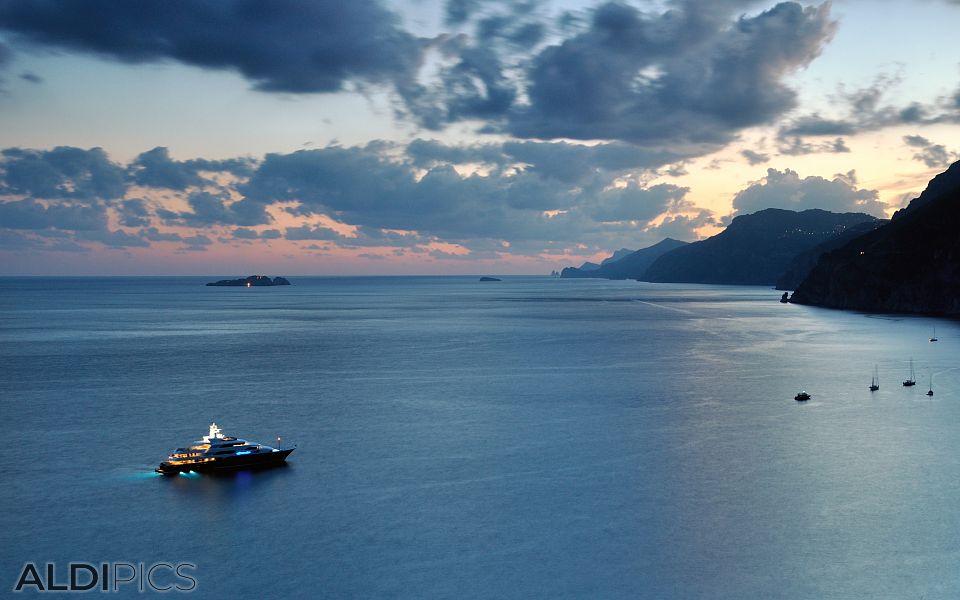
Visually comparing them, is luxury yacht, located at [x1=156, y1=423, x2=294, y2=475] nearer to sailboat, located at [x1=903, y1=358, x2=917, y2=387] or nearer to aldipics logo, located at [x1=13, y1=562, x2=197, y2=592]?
aldipics logo, located at [x1=13, y1=562, x2=197, y2=592]

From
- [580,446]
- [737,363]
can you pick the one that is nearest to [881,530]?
[580,446]

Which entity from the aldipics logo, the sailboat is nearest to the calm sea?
the aldipics logo

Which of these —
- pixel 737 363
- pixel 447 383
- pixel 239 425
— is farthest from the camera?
pixel 737 363

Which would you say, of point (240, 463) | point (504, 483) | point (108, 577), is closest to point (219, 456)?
point (240, 463)

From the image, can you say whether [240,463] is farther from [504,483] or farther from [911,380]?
[911,380]

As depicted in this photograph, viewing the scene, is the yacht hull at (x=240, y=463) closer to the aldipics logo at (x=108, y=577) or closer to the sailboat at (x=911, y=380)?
the aldipics logo at (x=108, y=577)

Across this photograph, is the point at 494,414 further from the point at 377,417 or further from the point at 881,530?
the point at 881,530
